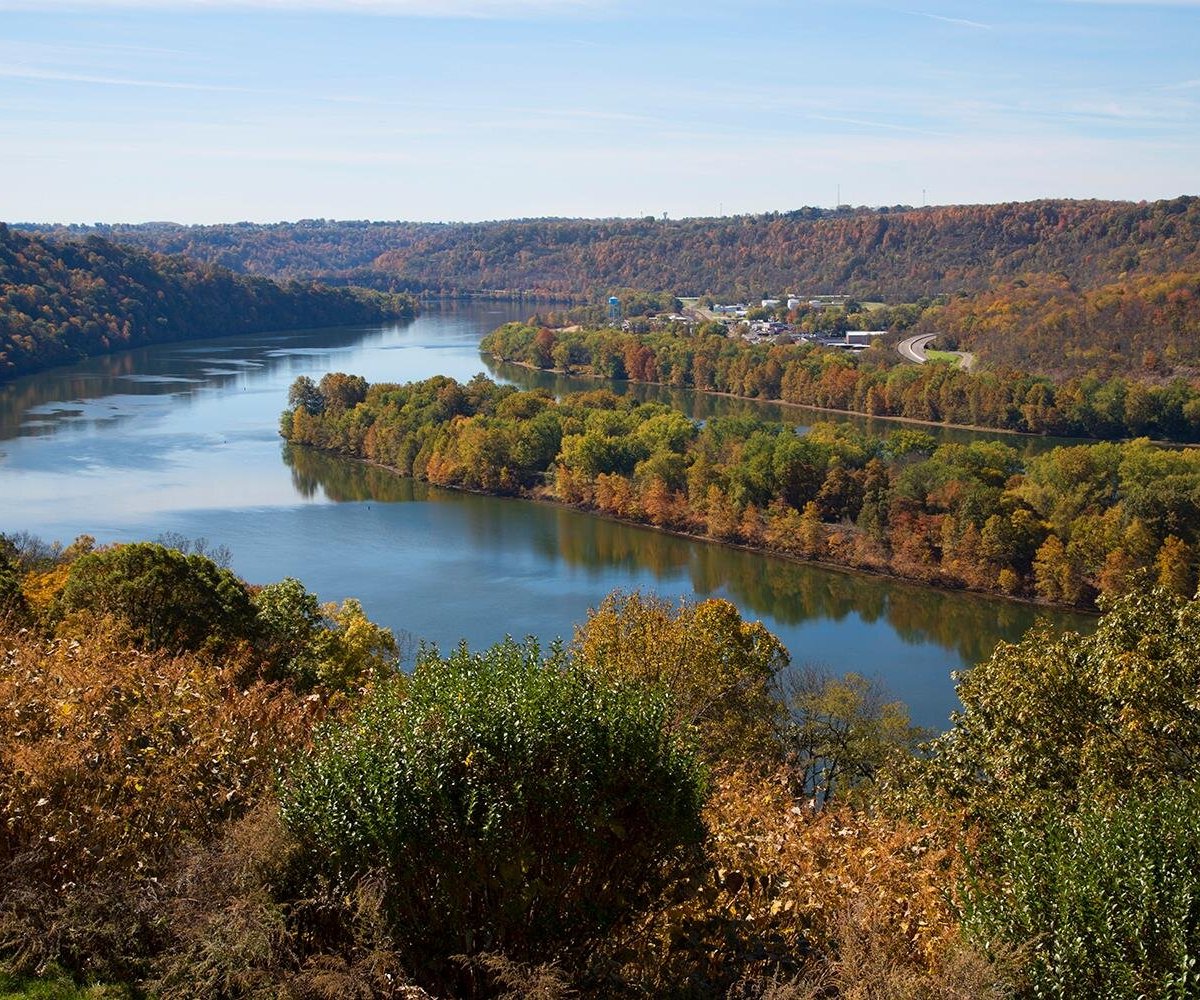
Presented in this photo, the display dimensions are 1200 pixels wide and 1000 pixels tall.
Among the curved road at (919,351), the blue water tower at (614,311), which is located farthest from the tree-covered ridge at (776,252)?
the blue water tower at (614,311)

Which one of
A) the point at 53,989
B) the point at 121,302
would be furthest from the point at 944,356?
the point at 53,989

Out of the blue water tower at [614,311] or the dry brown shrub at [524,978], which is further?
the blue water tower at [614,311]

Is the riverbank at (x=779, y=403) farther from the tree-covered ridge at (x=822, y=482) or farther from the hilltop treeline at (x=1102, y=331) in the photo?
the tree-covered ridge at (x=822, y=482)

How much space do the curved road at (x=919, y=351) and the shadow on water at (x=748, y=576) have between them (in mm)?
24415

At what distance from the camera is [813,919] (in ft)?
16.6

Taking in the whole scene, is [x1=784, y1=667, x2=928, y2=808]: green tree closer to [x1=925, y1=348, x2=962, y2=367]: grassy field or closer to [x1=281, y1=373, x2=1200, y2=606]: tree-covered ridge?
[x1=281, y1=373, x2=1200, y2=606]: tree-covered ridge

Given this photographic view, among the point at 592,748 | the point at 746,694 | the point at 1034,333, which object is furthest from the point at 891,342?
the point at 592,748

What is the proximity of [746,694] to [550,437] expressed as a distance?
18.8 m

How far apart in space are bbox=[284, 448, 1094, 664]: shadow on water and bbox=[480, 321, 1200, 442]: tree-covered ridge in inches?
648

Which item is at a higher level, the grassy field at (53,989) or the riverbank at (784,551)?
the grassy field at (53,989)

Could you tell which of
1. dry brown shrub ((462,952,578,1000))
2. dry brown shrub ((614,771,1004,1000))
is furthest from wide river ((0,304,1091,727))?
dry brown shrub ((462,952,578,1000))

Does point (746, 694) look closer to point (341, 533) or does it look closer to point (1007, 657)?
point (1007, 657)

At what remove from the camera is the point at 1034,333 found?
46031 mm

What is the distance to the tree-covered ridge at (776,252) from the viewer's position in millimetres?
68062
